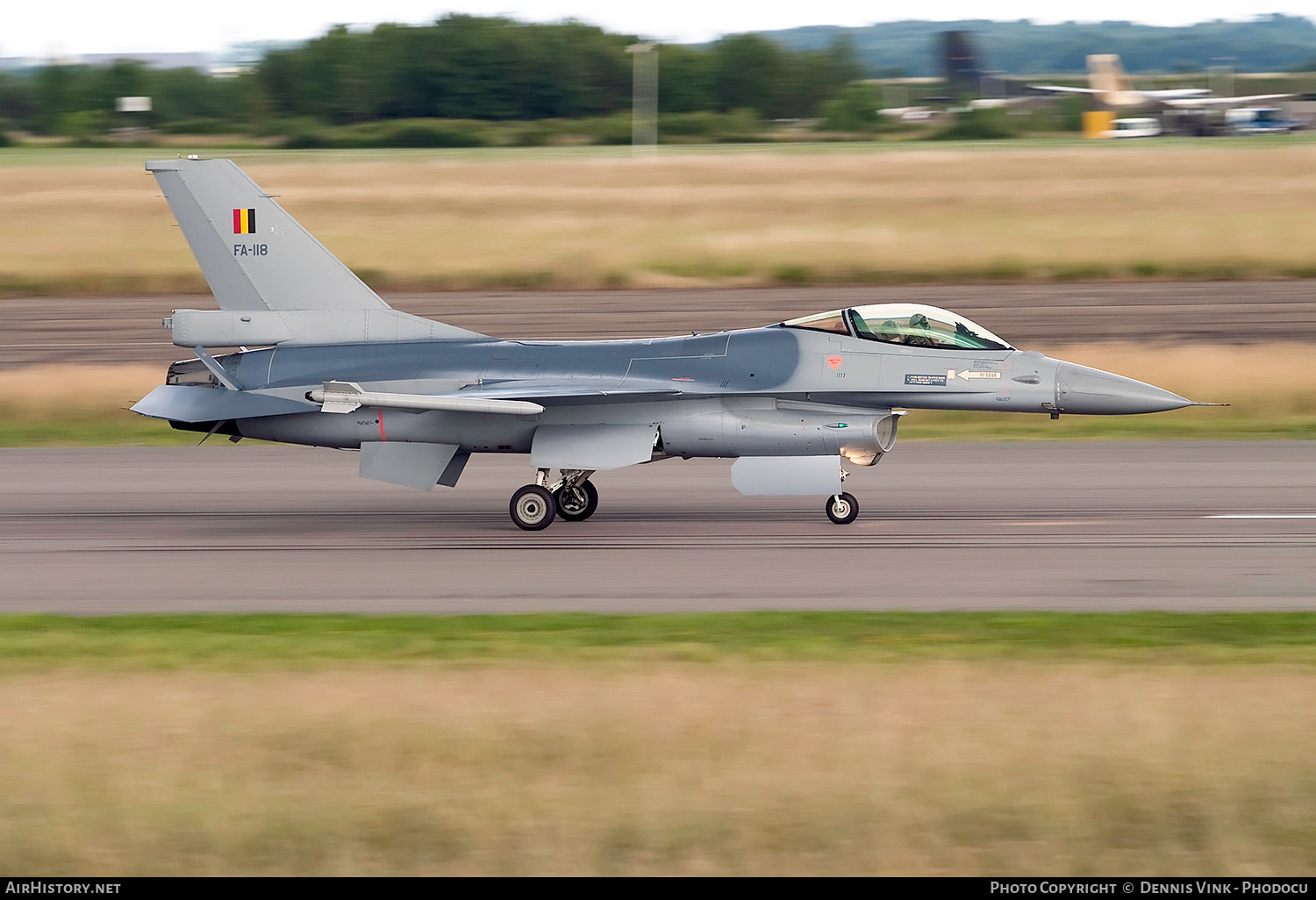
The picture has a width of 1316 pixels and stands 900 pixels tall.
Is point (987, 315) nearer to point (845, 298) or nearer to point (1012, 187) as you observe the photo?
point (845, 298)

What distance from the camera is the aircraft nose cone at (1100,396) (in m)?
15.0

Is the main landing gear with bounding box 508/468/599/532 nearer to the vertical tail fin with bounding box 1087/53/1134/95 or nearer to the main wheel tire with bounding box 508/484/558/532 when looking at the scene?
the main wheel tire with bounding box 508/484/558/532

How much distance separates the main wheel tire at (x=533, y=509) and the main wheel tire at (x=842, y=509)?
2.96 metres

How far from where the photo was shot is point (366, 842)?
21.4 feet

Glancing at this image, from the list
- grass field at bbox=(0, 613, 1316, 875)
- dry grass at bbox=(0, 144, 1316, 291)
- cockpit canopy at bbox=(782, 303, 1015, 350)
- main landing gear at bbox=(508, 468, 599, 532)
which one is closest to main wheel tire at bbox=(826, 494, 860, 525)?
cockpit canopy at bbox=(782, 303, 1015, 350)

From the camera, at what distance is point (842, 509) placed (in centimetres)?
1557

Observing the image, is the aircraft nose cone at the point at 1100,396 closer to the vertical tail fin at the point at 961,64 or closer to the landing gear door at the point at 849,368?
the landing gear door at the point at 849,368

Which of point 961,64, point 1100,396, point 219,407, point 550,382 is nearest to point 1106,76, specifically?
point 961,64

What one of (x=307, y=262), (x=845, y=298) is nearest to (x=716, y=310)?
(x=845, y=298)

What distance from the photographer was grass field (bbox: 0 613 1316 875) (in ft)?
21.0

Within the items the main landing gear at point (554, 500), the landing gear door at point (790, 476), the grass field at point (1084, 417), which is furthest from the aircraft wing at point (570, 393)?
the grass field at point (1084, 417)

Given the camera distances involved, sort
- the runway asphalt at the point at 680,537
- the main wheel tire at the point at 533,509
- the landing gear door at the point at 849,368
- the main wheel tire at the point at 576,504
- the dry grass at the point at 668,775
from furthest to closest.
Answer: the main wheel tire at the point at 576,504, the main wheel tire at the point at 533,509, the landing gear door at the point at 849,368, the runway asphalt at the point at 680,537, the dry grass at the point at 668,775

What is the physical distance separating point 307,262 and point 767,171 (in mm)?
49719

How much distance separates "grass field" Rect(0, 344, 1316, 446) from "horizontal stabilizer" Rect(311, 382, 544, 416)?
8.41 metres
